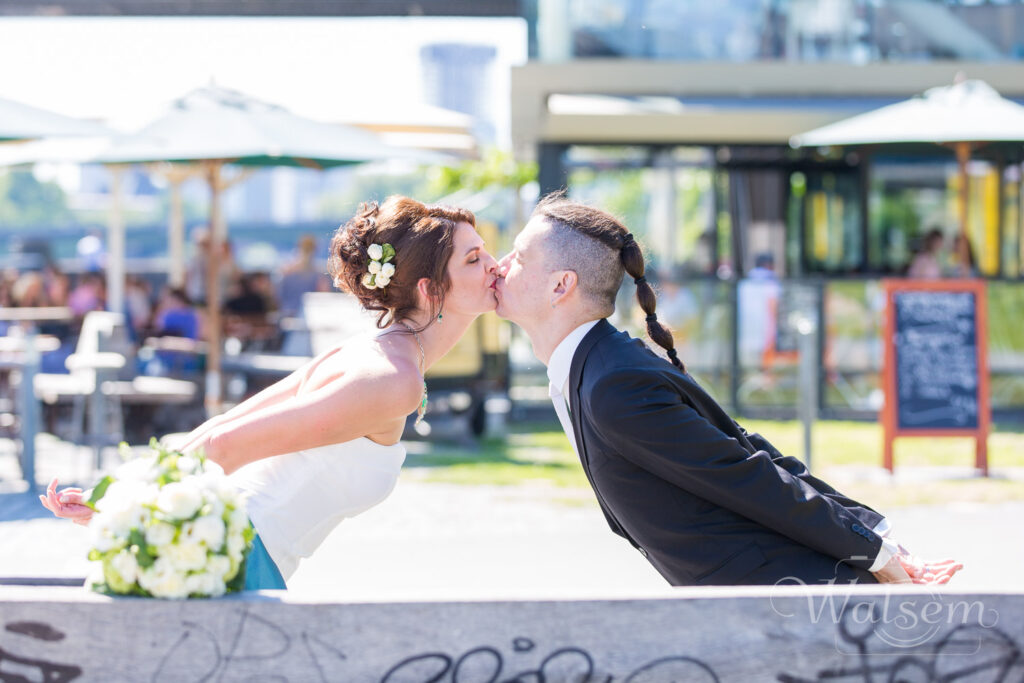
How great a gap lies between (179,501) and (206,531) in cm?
7

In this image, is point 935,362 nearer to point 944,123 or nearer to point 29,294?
point 944,123

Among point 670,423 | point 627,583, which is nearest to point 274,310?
point 627,583

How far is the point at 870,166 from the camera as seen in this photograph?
47.3ft

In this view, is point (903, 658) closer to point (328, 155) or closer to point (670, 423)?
point (670, 423)

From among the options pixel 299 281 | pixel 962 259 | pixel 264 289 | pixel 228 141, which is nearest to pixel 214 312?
pixel 228 141

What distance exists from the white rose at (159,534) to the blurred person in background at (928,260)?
456 inches

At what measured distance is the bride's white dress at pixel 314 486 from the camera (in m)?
3.05

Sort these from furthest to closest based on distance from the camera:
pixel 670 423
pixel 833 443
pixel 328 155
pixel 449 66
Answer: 1. pixel 449 66
2. pixel 833 443
3. pixel 328 155
4. pixel 670 423

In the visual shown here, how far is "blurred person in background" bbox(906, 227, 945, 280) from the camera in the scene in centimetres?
1275

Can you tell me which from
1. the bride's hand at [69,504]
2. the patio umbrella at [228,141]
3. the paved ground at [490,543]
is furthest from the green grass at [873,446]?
the bride's hand at [69,504]

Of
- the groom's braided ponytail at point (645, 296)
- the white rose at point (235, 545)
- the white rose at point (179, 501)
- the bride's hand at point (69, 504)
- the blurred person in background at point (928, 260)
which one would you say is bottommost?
the blurred person in background at point (928, 260)

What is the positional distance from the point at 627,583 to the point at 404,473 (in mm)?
3611

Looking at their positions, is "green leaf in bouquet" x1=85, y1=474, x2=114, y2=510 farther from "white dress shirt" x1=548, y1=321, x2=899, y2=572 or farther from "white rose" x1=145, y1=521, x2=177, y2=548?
"white dress shirt" x1=548, y1=321, x2=899, y2=572

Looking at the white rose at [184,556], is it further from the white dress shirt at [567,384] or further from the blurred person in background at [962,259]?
the blurred person in background at [962,259]
